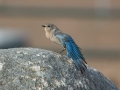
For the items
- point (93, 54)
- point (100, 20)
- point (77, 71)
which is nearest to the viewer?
point (77, 71)

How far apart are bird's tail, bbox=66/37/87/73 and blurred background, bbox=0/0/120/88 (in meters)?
9.83

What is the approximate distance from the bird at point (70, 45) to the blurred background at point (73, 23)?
30.2 ft

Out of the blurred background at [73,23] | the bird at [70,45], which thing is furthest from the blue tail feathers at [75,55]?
the blurred background at [73,23]

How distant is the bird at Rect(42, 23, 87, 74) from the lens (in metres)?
6.74

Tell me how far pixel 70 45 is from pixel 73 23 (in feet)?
38.2

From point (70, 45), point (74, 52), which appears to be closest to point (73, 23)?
point (70, 45)

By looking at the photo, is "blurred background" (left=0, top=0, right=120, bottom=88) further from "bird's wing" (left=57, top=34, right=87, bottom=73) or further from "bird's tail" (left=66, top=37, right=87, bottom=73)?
"bird's tail" (left=66, top=37, right=87, bottom=73)

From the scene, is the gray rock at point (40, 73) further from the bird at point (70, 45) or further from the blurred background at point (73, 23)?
the blurred background at point (73, 23)

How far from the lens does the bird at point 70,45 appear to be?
A: 674 centimetres

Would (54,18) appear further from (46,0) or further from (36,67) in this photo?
(36,67)

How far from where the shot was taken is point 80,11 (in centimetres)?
1933

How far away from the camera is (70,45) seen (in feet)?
23.7

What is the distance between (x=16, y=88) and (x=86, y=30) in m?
12.6

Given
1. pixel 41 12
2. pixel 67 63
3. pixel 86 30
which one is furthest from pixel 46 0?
pixel 67 63
